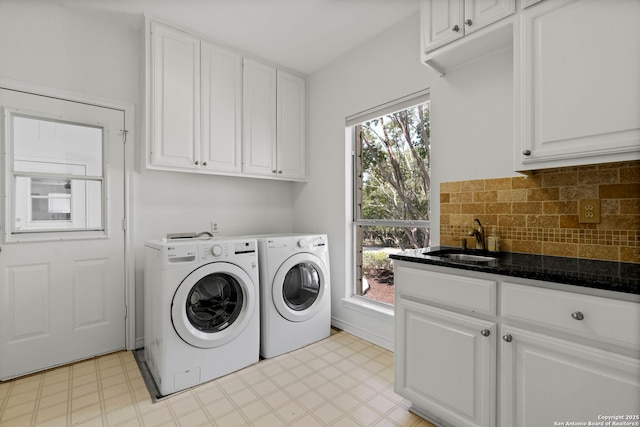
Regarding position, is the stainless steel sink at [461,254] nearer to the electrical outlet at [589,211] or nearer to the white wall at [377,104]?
the white wall at [377,104]

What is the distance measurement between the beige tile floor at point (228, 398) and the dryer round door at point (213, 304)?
1.05ft

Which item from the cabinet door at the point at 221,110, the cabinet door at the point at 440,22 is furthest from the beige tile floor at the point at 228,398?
the cabinet door at the point at 440,22

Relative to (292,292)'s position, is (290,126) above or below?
above

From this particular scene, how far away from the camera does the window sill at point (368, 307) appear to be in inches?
98.7

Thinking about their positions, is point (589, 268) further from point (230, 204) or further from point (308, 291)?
point (230, 204)

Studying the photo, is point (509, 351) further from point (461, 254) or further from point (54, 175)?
point (54, 175)

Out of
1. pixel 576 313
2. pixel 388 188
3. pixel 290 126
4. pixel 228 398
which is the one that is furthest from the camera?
pixel 290 126

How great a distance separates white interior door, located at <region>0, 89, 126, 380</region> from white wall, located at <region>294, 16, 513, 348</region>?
1.77m

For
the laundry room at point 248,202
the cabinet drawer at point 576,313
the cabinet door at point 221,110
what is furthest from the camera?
the cabinet door at point 221,110

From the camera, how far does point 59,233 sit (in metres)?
2.18

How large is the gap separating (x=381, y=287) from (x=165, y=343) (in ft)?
5.84

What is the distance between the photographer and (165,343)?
186cm

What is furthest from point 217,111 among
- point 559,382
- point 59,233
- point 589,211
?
point 559,382

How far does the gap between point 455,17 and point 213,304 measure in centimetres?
239
